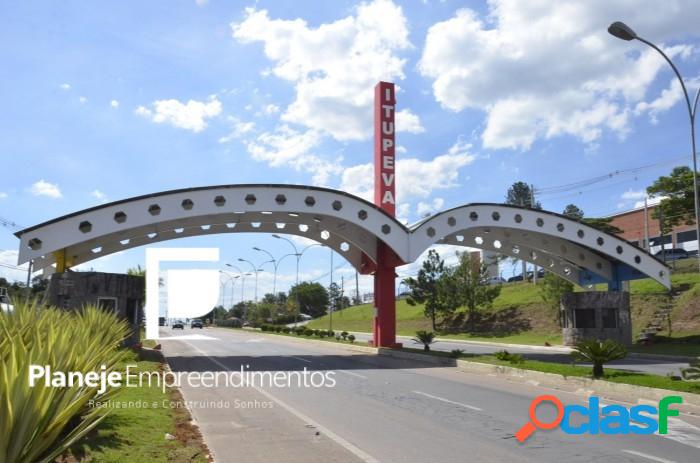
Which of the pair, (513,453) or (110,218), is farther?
(110,218)

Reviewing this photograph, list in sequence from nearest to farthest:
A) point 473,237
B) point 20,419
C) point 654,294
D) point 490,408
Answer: point 20,419, point 490,408, point 473,237, point 654,294

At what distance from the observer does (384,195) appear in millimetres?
32750

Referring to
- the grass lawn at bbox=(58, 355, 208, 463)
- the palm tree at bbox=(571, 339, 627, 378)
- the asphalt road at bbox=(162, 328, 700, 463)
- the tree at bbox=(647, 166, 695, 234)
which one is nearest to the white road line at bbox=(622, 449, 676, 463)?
the asphalt road at bbox=(162, 328, 700, 463)

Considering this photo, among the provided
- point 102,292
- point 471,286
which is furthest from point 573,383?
point 471,286

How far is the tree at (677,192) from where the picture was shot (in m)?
47.1

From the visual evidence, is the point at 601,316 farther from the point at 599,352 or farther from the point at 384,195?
the point at 599,352

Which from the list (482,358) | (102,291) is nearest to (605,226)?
(482,358)

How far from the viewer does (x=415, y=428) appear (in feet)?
34.0

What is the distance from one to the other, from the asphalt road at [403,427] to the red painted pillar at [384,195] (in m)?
13.8

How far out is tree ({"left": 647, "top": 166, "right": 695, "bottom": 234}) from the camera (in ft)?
155

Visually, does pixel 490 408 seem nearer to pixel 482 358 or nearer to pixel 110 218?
pixel 482 358

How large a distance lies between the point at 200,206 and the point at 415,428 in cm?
1840

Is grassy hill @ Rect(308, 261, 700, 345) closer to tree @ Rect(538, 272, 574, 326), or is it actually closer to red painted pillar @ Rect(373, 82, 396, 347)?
tree @ Rect(538, 272, 574, 326)

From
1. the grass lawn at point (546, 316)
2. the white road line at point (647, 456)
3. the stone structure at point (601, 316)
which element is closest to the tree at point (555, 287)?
the grass lawn at point (546, 316)
